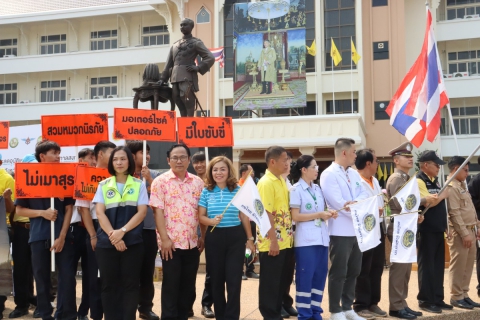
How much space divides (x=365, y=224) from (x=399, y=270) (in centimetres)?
102

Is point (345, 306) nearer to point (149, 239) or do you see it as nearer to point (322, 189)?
point (322, 189)

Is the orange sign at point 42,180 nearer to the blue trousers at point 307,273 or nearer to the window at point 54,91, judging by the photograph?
the blue trousers at point 307,273

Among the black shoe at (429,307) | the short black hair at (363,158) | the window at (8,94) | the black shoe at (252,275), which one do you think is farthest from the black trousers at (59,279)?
the window at (8,94)

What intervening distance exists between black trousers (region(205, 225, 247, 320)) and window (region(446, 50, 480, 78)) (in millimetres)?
28558

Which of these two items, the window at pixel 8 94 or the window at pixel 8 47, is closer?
the window at pixel 8 94

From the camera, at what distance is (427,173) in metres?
6.91

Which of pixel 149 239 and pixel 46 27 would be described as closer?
pixel 149 239

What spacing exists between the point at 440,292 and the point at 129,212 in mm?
3923

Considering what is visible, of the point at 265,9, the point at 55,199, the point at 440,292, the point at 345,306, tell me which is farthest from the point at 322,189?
the point at 265,9

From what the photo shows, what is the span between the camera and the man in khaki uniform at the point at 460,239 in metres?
7.05

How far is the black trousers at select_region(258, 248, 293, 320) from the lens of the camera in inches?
219

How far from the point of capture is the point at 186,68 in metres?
9.50

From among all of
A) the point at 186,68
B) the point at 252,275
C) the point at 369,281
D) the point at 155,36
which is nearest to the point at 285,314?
the point at 369,281

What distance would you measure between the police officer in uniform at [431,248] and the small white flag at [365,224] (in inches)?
47.4
